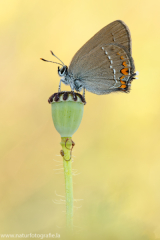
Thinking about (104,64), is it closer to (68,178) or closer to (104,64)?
(104,64)

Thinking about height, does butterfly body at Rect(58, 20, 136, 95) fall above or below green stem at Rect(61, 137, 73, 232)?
above

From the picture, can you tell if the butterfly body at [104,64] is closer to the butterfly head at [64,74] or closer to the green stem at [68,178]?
the butterfly head at [64,74]

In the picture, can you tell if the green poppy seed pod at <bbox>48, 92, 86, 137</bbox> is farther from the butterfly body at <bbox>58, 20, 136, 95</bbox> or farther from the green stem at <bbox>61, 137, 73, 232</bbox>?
the butterfly body at <bbox>58, 20, 136, 95</bbox>

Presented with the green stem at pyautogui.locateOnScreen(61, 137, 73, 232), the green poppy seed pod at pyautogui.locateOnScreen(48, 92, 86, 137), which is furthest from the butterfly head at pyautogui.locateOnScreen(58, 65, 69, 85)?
the green stem at pyautogui.locateOnScreen(61, 137, 73, 232)

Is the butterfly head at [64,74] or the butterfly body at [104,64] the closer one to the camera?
the butterfly body at [104,64]

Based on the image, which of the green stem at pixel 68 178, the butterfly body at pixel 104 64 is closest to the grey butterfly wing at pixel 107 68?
the butterfly body at pixel 104 64

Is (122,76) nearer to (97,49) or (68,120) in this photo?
(97,49)

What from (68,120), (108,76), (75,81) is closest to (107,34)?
(108,76)
